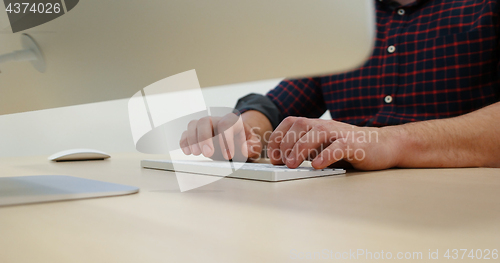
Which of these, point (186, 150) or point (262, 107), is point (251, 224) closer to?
point (186, 150)

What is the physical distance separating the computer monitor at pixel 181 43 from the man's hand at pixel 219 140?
34 centimetres

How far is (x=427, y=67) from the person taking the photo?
3.25 ft

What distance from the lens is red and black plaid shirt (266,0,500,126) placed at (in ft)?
3.05

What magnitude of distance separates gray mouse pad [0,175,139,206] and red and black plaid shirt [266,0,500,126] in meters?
0.81

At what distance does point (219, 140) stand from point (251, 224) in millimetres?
507

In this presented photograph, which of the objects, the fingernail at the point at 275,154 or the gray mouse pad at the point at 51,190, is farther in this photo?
the fingernail at the point at 275,154

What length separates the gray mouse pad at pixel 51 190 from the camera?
0.33m

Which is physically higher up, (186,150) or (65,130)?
(65,130)

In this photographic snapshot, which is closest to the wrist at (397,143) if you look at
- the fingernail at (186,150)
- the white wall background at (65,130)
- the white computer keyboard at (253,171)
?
the white computer keyboard at (253,171)

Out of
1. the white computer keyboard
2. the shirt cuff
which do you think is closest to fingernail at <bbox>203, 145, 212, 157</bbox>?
the white computer keyboard

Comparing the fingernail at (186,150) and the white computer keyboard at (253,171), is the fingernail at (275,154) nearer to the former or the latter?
the white computer keyboard at (253,171)

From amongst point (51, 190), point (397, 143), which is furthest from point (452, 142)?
point (51, 190)

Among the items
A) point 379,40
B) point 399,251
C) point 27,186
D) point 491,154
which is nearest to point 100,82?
point 27,186

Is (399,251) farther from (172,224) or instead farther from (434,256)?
(172,224)
